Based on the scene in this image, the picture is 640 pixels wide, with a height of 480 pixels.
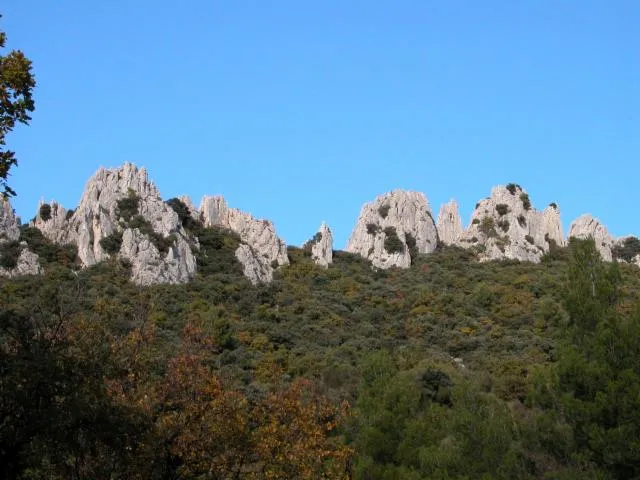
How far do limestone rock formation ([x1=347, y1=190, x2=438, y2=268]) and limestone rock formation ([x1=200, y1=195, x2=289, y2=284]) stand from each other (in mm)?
10432

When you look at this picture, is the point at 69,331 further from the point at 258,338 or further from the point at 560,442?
the point at 258,338

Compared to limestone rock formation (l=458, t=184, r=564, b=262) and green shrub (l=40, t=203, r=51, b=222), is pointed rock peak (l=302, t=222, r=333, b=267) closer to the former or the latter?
limestone rock formation (l=458, t=184, r=564, b=262)

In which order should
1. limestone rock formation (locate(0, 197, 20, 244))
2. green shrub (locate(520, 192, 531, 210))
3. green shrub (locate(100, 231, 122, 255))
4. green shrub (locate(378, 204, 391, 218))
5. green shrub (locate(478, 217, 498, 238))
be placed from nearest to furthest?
limestone rock formation (locate(0, 197, 20, 244))
green shrub (locate(100, 231, 122, 255))
green shrub (locate(478, 217, 498, 238))
green shrub (locate(378, 204, 391, 218))
green shrub (locate(520, 192, 531, 210))

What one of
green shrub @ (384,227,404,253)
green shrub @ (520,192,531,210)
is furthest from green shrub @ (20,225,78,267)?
green shrub @ (520,192,531,210)

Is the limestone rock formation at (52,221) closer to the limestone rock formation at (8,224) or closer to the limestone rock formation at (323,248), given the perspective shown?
the limestone rock formation at (8,224)

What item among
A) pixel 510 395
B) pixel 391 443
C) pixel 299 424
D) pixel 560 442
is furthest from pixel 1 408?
pixel 510 395

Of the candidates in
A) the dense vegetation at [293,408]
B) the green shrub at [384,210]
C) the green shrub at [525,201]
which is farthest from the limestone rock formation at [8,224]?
the green shrub at [525,201]

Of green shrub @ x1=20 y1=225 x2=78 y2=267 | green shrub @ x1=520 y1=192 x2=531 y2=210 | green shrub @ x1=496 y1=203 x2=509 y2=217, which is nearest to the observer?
green shrub @ x1=20 y1=225 x2=78 y2=267

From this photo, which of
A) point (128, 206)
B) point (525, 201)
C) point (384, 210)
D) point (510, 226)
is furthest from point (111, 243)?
point (525, 201)

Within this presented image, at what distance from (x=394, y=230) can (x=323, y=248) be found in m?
9.03

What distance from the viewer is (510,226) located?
303ft

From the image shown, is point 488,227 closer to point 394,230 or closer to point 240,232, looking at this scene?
point 394,230

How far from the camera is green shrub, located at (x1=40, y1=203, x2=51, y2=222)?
2931 inches

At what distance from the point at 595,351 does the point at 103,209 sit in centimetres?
5923
